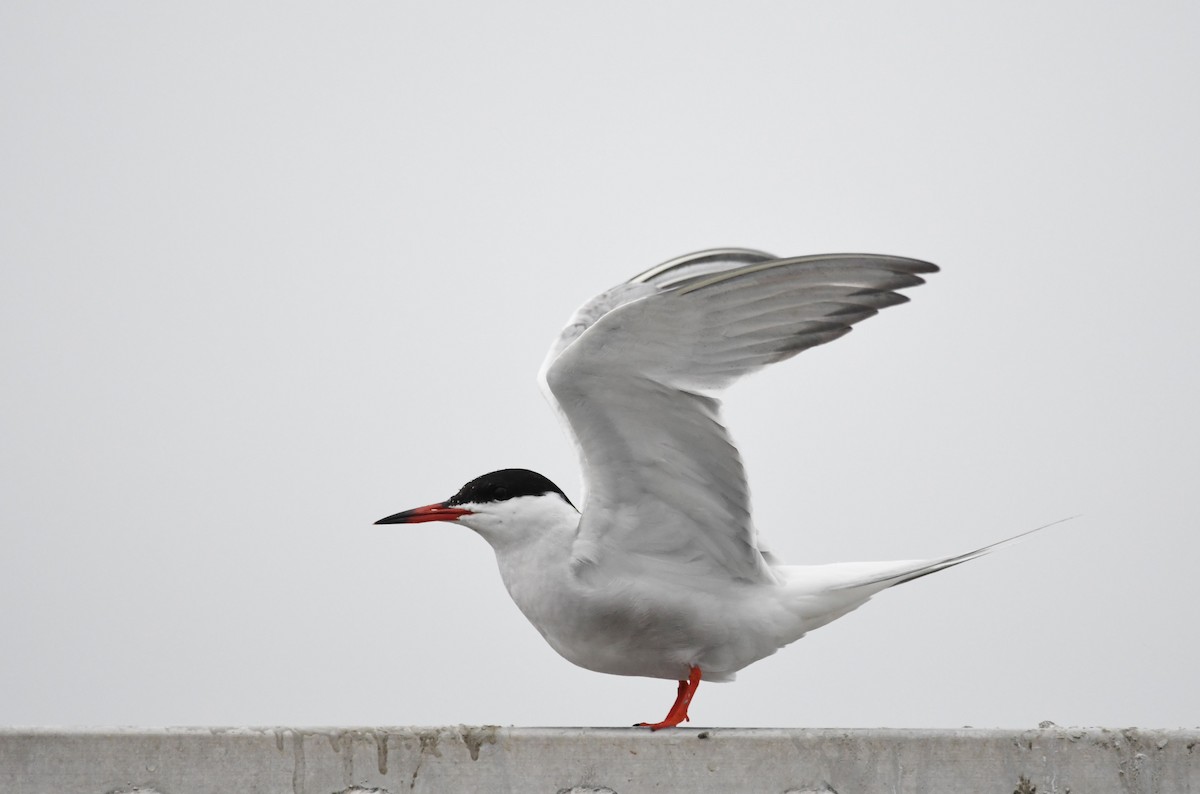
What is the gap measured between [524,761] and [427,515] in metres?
1.01

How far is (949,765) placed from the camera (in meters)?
3.57

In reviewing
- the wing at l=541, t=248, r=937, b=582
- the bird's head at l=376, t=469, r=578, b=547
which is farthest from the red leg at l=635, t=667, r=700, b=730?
the bird's head at l=376, t=469, r=578, b=547

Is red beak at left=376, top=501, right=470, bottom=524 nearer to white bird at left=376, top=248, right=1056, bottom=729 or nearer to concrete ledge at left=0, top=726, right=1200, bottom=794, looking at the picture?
white bird at left=376, top=248, right=1056, bottom=729

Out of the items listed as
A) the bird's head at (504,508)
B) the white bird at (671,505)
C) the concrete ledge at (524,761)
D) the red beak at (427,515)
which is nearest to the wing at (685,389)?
the white bird at (671,505)

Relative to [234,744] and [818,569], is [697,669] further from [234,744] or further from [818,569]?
[234,744]

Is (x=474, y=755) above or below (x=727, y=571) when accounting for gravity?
below

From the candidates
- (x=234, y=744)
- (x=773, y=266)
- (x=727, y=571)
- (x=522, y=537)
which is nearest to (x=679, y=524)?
(x=727, y=571)

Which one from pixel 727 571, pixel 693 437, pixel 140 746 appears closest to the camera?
pixel 140 746

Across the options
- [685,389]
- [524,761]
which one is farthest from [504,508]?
[524,761]

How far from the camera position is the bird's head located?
4.12 metres

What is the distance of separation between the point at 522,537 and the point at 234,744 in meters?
1.10

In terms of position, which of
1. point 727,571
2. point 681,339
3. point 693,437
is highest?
point 681,339

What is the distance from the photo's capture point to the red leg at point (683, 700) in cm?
401

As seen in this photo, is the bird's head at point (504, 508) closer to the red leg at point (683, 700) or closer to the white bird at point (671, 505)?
the white bird at point (671, 505)
